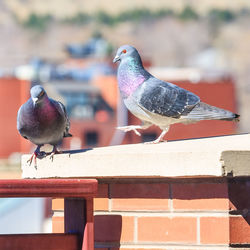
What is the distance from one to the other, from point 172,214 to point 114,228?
20cm

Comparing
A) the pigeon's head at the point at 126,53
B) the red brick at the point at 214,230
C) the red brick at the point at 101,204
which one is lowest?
the red brick at the point at 214,230

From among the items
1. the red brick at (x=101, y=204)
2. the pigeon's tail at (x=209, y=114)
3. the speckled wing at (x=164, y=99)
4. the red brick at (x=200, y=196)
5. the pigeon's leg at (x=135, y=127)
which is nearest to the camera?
the red brick at (x=200, y=196)

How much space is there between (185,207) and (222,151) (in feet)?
0.83

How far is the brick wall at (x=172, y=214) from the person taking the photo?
3254mm

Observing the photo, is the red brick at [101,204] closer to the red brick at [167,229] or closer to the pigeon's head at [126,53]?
the red brick at [167,229]

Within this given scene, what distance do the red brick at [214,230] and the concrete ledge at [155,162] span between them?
0.56 feet

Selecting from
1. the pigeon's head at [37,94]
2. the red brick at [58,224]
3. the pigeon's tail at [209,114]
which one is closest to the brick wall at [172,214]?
the red brick at [58,224]

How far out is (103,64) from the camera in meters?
64.8

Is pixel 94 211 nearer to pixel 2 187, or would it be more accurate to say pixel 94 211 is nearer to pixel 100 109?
pixel 2 187

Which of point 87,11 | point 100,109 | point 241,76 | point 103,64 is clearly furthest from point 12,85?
point 87,11

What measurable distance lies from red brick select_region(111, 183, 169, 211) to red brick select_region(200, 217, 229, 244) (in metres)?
0.14

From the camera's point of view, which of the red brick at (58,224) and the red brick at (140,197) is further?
the red brick at (58,224)

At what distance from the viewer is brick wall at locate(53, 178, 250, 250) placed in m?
3.25

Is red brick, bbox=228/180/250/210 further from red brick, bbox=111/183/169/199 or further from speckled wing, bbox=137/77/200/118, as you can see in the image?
speckled wing, bbox=137/77/200/118
